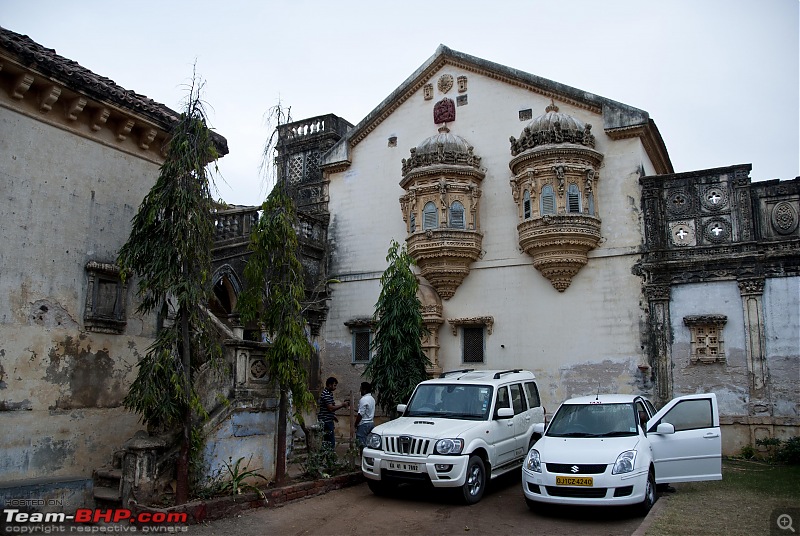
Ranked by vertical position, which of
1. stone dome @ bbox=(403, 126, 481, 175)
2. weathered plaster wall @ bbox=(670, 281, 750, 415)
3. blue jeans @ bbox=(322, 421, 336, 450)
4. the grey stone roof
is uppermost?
stone dome @ bbox=(403, 126, 481, 175)

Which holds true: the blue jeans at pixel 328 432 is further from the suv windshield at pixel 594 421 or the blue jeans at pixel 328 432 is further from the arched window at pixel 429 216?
the arched window at pixel 429 216

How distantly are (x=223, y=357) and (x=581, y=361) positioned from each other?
410 inches

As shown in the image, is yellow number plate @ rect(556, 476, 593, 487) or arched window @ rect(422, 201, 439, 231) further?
arched window @ rect(422, 201, 439, 231)

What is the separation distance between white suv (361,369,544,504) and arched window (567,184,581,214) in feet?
20.5

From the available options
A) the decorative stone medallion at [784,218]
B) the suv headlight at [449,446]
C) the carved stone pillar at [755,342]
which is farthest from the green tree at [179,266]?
the decorative stone medallion at [784,218]

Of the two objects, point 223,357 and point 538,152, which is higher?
point 538,152

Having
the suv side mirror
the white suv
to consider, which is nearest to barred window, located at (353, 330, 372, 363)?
the white suv

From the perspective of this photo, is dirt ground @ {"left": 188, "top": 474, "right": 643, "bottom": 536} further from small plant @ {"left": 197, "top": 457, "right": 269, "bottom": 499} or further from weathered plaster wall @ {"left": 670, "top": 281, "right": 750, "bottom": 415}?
weathered plaster wall @ {"left": 670, "top": 281, "right": 750, "bottom": 415}

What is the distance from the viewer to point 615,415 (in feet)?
35.6

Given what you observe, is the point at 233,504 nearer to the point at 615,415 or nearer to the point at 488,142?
the point at 615,415

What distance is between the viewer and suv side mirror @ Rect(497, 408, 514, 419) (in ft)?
37.9

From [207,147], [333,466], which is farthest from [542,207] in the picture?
[207,147]

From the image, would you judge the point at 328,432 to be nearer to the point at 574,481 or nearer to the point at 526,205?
the point at 574,481

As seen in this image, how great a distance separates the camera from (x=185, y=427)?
978 centimetres
